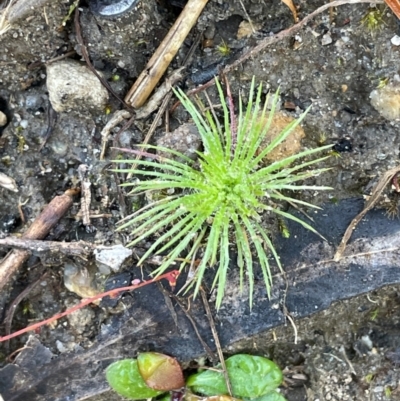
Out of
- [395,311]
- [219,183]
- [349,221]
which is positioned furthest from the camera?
[395,311]

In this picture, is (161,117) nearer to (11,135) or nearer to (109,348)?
(11,135)

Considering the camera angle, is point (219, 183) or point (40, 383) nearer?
point (219, 183)

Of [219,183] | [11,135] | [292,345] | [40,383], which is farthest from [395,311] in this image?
[11,135]

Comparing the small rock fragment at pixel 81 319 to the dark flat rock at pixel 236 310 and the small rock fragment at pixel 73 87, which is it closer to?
the dark flat rock at pixel 236 310

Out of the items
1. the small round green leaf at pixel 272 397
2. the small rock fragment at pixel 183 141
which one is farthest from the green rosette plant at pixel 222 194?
the small round green leaf at pixel 272 397

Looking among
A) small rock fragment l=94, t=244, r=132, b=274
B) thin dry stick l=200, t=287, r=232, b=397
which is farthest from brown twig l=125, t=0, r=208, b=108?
thin dry stick l=200, t=287, r=232, b=397

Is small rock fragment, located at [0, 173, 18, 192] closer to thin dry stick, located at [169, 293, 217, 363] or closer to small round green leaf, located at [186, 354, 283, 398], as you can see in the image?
thin dry stick, located at [169, 293, 217, 363]
